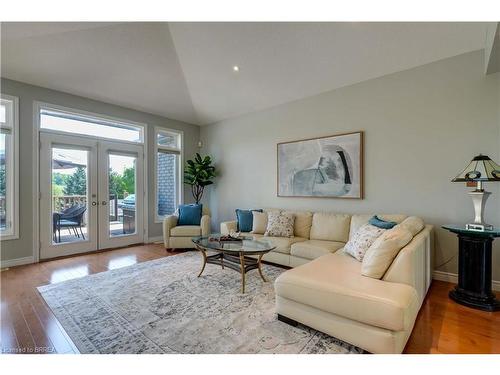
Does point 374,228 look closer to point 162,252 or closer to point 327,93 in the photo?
point 327,93

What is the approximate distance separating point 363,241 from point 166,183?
4.63 m

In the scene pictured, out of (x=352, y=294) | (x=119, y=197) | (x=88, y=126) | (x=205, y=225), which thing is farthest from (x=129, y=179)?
(x=352, y=294)

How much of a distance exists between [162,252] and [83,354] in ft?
9.52

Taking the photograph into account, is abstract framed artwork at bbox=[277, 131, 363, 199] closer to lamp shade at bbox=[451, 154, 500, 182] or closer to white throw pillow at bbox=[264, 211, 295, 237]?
white throw pillow at bbox=[264, 211, 295, 237]

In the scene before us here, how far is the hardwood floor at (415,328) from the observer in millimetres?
1797

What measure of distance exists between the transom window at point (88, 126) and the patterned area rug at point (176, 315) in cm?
272

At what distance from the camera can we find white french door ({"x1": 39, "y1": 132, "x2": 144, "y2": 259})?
13.5 ft

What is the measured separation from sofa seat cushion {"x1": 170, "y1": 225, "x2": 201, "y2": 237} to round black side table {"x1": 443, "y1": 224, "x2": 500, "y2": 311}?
12.4 feet

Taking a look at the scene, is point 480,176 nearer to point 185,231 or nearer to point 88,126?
point 185,231

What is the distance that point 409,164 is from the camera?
3354mm

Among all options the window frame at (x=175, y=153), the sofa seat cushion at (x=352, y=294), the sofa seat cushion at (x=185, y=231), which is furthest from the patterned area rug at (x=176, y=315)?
the window frame at (x=175, y=153)

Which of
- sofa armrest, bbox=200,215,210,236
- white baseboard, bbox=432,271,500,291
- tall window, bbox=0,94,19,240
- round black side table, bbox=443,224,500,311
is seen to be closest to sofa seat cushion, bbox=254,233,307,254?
sofa armrest, bbox=200,215,210,236

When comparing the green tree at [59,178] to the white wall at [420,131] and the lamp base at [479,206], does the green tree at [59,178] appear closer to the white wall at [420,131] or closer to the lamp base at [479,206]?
the white wall at [420,131]
